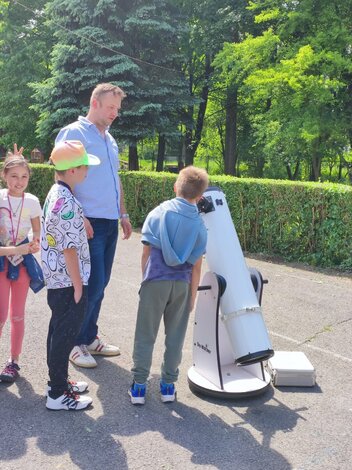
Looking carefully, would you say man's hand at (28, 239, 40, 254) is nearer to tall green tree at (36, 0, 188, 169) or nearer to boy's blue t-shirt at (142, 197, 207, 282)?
boy's blue t-shirt at (142, 197, 207, 282)

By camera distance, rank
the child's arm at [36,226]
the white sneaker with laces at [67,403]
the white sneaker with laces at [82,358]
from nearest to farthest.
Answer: the white sneaker with laces at [67,403] < the child's arm at [36,226] < the white sneaker with laces at [82,358]

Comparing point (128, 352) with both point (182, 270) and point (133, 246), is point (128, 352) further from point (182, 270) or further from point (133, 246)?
point (133, 246)

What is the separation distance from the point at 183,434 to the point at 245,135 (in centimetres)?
2490

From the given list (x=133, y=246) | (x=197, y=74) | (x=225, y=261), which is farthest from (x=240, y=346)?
(x=197, y=74)

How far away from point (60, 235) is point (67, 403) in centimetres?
113

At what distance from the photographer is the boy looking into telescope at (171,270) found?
3.14 meters

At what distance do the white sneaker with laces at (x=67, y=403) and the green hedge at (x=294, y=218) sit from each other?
5.27 meters

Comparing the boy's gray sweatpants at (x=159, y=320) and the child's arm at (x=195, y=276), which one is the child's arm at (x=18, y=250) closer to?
the boy's gray sweatpants at (x=159, y=320)

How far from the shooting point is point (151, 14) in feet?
57.0

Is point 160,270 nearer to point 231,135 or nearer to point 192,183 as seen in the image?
point 192,183

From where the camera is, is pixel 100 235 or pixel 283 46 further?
pixel 283 46

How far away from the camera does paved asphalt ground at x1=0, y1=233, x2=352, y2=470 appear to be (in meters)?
2.77

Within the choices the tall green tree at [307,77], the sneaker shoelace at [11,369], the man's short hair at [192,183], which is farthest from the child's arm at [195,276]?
the tall green tree at [307,77]

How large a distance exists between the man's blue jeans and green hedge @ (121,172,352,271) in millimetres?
4560
